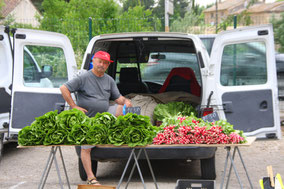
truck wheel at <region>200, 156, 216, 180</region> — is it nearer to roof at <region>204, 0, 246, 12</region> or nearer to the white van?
the white van

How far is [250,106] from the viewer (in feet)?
20.5

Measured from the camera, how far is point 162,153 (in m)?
6.04

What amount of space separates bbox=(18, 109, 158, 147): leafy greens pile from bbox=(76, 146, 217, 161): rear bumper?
3.61ft

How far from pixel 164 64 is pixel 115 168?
210 centimetres

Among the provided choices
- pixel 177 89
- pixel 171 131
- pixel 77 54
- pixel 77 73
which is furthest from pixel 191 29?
pixel 171 131

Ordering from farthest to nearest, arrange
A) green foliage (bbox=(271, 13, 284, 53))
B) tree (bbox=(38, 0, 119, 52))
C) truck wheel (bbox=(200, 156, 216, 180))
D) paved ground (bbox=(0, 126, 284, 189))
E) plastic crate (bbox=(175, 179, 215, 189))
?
green foliage (bbox=(271, 13, 284, 53)) < tree (bbox=(38, 0, 119, 52)) < paved ground (bbox=(0, 126, 284, 189)) < truck wheel (bbox=(200, 156, 216, 180)) < plastic crate (bbox=(175, 179, 215, 189))

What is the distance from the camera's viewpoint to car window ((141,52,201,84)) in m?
8.51

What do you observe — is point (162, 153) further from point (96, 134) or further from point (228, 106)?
point (96, 134)

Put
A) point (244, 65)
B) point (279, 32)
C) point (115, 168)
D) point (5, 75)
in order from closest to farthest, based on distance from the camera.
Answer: point (244, 65), point (115, 168), point (5, 75), point (279, 32)

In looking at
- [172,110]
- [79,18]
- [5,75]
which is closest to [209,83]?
[172,110]

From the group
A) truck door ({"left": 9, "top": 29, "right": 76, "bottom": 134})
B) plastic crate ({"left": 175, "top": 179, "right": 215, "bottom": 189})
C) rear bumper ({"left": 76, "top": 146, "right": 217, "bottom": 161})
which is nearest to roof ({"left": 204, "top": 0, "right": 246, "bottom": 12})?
truck door ({"left": 9, "top": 29, "right": 76, "bottom": 134})

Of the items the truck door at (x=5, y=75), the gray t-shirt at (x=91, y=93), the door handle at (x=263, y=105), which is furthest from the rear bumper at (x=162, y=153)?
the truck door at (x=5, y=75)

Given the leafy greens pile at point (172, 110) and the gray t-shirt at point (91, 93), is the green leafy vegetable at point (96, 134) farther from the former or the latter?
the leafy greens pile at point (172, 110)

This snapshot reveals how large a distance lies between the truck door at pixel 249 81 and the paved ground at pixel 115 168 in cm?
86
